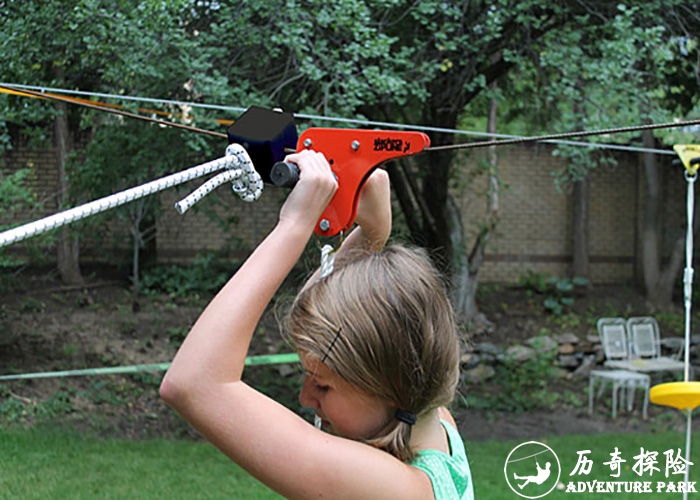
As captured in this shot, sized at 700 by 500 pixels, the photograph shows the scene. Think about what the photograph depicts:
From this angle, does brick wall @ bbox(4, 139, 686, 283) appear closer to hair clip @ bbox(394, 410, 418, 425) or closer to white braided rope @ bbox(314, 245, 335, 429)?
white braided rope @ bbox(314, 245, 335, 429)

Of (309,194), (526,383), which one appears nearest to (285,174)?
(309,194)

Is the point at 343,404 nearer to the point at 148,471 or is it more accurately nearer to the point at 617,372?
the point at 148,471

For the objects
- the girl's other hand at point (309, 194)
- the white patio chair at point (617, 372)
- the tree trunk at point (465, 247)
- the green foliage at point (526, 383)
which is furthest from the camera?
the tree trunk at point (465, 247)

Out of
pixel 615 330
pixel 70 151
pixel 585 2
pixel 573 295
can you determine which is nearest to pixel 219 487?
pixel 70 151

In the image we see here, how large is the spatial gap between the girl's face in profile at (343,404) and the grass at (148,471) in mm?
3508

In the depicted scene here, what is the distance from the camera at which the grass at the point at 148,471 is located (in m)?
4.28

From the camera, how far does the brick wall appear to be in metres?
8.55

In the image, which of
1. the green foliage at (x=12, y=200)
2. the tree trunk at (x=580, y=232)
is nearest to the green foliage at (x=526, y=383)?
the tree trunk at (x=580, y=232)

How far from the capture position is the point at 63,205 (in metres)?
5.77

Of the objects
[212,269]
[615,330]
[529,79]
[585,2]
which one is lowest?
[615,330]

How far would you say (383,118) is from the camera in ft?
20.1

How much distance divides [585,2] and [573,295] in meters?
4.92

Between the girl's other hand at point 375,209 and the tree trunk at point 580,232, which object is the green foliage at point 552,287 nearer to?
the tree trunk at point 580,232

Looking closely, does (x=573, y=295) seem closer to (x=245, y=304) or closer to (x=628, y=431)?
(x=628, y=431)
